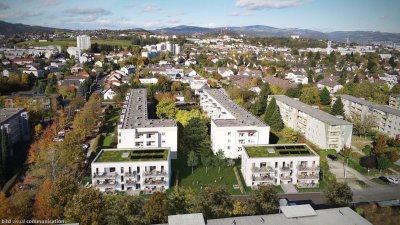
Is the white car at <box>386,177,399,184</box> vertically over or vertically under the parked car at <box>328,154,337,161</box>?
under

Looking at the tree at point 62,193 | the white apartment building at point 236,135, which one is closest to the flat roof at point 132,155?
the tree at point 62,193

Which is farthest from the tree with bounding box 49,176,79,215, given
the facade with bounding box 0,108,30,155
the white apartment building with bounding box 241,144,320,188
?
the facade with bounding box 0,108,30,155

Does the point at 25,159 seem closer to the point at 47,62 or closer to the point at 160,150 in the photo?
the point at 160,150

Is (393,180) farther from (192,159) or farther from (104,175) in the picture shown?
(104,175)

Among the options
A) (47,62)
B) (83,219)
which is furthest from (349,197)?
(47,62)

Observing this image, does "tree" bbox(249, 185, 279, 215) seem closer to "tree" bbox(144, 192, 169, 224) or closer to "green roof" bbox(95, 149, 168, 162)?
"tree" bbox(144, 192, 169, 224)

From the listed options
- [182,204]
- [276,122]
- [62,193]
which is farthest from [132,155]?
→ [276,122]
